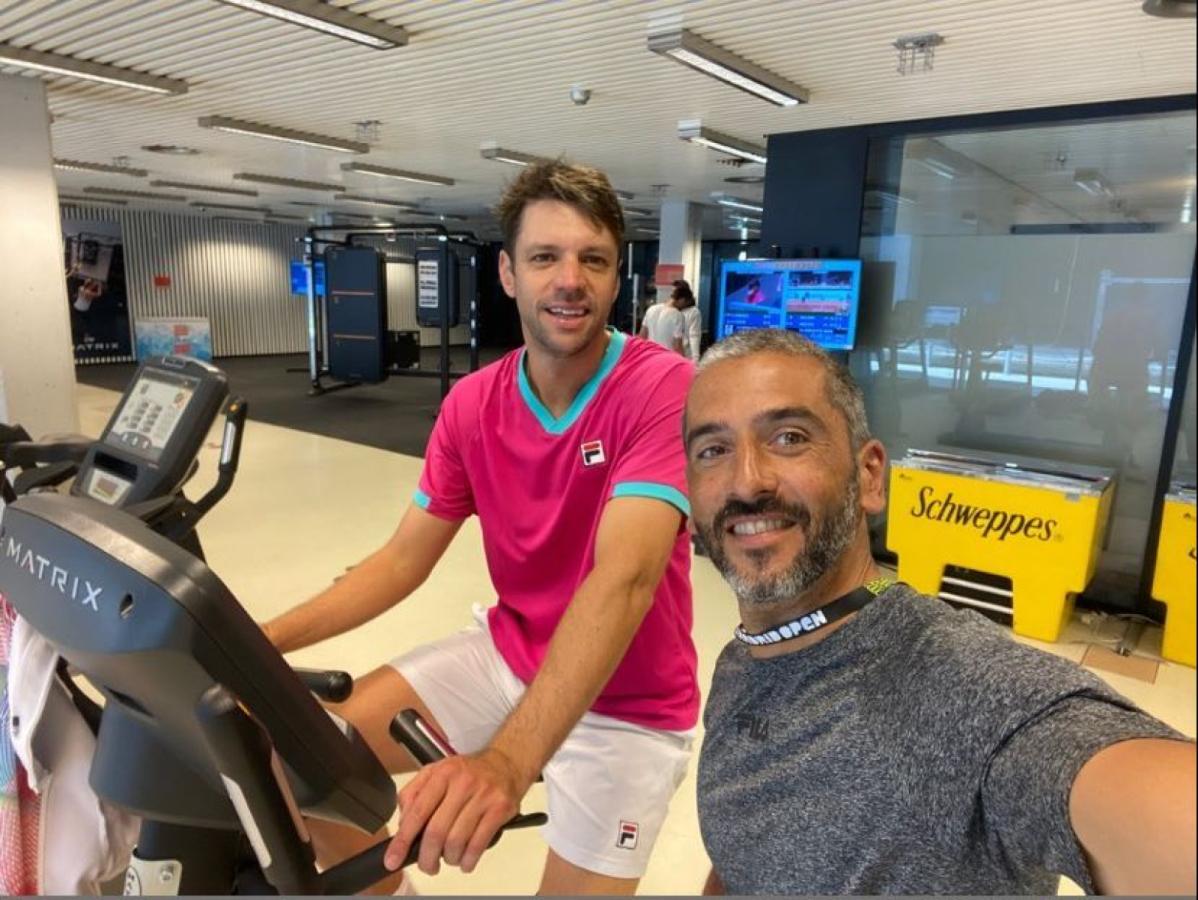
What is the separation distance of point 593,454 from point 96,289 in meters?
16.8

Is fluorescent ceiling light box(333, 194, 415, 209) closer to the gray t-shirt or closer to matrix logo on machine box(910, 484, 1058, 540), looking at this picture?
matrix logo on machine box(910, 484, 1058, 540)

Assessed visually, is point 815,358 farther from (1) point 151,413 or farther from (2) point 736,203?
(2) point 736,203

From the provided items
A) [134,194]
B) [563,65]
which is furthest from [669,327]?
[134,194]

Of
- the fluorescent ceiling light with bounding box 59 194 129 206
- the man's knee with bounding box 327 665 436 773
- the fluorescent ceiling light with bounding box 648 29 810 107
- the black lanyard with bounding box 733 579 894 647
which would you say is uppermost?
the fluorescent ceiling light with bounding box 59 194 129 206

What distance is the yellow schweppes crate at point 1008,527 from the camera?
3844 mm

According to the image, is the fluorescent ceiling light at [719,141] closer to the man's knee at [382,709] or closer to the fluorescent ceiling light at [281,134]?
the fluorescent ceiling light at [281,134]

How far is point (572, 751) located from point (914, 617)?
0.92 metres

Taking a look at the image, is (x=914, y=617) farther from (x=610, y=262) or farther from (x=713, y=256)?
(x=713, y=256)

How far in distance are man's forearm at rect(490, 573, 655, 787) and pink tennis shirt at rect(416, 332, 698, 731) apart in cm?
25

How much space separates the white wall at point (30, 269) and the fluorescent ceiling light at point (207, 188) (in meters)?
5.74

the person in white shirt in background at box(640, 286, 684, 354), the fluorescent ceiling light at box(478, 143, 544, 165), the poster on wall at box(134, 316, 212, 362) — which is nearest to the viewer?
the fluorescent ceiling light at box(478, 143, 544, 165)

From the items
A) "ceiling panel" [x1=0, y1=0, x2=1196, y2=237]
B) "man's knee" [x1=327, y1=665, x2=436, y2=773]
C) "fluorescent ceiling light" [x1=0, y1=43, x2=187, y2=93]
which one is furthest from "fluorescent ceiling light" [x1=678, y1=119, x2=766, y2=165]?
"man's knee" [x1=327, y1=665, x2=436, y2=773]

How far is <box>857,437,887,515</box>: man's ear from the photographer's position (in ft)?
3.35

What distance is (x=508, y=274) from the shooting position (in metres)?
1.70
